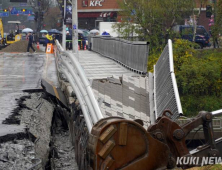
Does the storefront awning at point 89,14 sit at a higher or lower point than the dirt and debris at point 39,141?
higher

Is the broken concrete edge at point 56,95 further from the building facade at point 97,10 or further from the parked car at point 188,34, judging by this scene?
the building facade at point 97,10

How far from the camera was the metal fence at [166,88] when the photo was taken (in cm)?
1196

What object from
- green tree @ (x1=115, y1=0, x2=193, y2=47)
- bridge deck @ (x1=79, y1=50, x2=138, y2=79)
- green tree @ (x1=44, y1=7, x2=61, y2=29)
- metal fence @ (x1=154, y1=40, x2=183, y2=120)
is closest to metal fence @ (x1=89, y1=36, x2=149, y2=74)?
bridge deck @ (x1=79, y1=50, x2=138, y2=79)

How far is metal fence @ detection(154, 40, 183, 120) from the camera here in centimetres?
1196

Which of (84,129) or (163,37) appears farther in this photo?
(163,37)

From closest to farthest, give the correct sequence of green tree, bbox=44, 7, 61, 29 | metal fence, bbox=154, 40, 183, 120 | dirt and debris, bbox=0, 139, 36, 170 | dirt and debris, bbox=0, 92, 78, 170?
1. dirt and debris, bbox=0, 139, 36, 170
2. dirt and debris, bbox=0, 92, 78, 170
3. metal fence, bbox=154, 40, 183, 120
4. green tree, bbox=44, 7, 61, 29

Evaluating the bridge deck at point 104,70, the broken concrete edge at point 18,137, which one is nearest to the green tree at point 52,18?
the bridge deck at point 104,70

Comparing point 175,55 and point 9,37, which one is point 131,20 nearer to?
point 175,55

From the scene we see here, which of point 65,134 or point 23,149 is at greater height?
point 23,149

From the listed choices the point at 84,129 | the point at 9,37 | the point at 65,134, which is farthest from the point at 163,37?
A: the point at 9,37

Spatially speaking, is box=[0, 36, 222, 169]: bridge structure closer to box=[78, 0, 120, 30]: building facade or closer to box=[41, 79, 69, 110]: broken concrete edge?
box=[41, 79, 69, 110]: broken concrete edge

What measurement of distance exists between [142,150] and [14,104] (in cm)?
544

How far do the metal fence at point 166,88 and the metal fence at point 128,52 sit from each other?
4.65ft

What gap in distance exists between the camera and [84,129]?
29.2 feet
